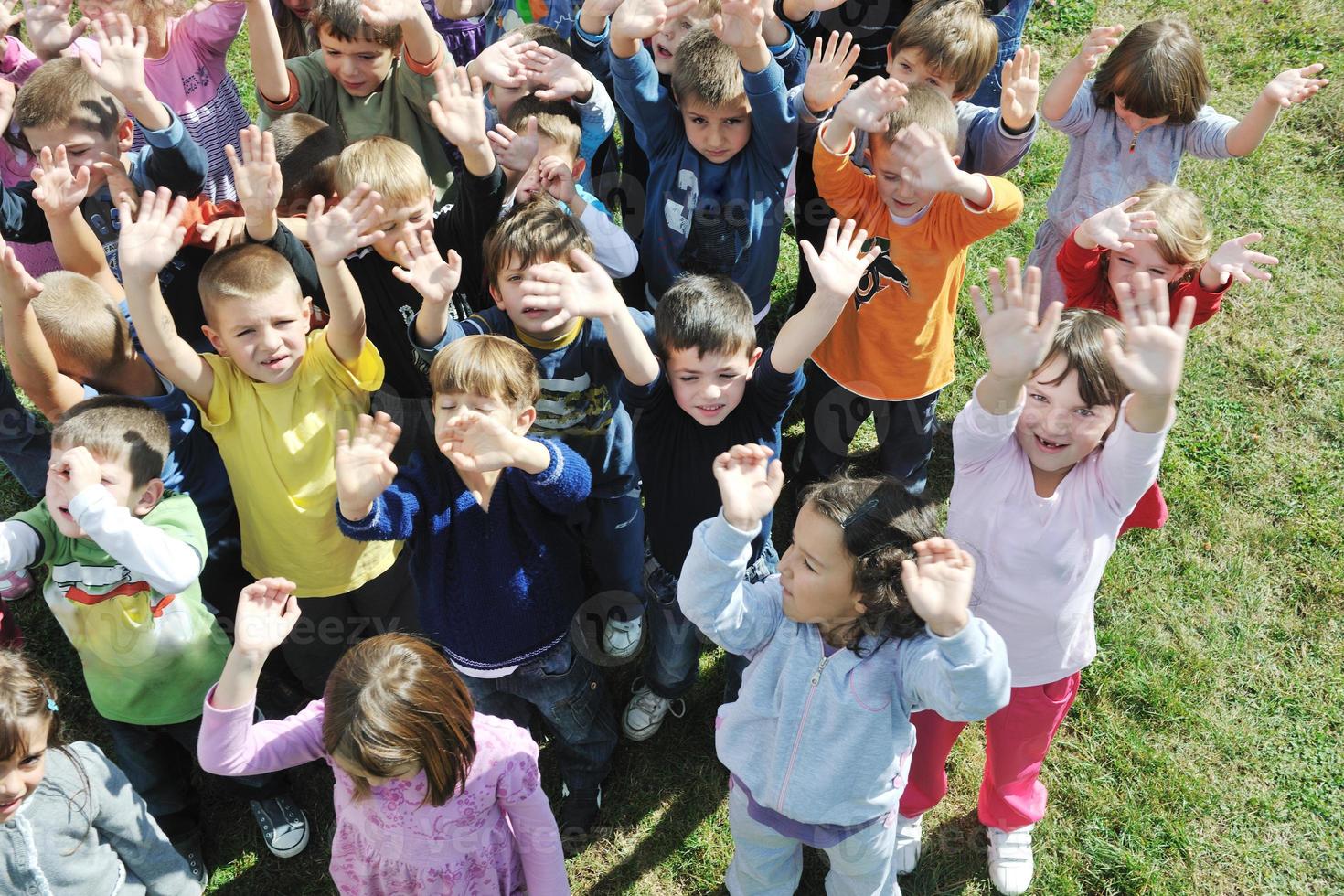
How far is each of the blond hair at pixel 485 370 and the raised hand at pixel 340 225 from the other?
519mm

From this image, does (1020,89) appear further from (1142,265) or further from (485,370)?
(485,370)

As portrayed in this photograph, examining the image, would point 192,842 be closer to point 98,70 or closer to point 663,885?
point 663,885

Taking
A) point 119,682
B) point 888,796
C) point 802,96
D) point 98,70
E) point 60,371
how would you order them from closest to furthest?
1. point 888,796
2. point 119,682
3. point 60,371
4. point 98,70
5. point 802,96

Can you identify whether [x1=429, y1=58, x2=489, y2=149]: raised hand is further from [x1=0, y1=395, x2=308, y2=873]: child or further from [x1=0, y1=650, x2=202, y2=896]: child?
[x1=0, y1=650, x2=202, y2=896]: child

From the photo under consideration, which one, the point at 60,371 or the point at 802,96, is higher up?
the point at 802,96

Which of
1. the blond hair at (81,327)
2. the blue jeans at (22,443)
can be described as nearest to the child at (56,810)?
the blond hair at (81,327)

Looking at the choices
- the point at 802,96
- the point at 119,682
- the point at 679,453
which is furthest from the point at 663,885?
the point at 802,96

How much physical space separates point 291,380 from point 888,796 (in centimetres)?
217

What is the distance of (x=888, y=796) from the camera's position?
2762 millimetres

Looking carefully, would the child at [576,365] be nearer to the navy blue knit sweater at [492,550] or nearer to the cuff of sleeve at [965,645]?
the navy blue knit sweater at [492,550]

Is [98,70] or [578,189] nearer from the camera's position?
[98,70]

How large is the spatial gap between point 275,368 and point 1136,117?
341 cm

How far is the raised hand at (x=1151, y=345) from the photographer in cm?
250

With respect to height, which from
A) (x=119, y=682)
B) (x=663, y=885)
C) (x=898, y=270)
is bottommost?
(x=663, y=885)
